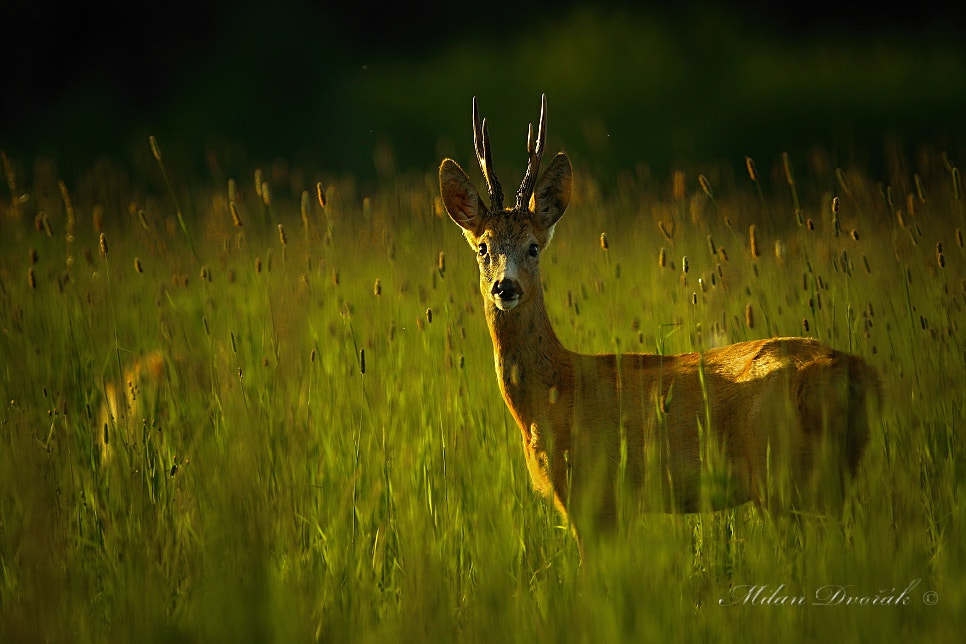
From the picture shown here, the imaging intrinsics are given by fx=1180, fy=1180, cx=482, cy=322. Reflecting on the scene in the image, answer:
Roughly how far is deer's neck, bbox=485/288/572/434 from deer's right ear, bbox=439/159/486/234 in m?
0.35

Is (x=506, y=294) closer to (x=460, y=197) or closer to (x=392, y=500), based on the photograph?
(x=460, y=197)

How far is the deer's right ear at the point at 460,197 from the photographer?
427cm

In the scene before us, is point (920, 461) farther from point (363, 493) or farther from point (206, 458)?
point (206, 458)

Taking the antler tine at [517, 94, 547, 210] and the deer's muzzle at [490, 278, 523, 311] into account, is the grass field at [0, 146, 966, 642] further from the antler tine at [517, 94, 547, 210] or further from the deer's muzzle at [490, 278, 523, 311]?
the antler tine at [517, 94, 547, 210]

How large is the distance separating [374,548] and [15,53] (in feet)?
35.8

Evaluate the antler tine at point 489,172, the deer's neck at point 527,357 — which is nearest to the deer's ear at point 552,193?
the antler tine at point 489,172

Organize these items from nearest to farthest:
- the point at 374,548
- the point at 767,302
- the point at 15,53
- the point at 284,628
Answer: the point at 284,628 → the point at 374,548 → the point at 767,302 → the point at 15,53

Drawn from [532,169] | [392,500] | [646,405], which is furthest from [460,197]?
[392,500]

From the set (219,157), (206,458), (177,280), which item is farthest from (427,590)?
(219,157)

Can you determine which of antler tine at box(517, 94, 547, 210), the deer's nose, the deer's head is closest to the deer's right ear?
the deer's head

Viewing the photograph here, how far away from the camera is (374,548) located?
3.49 m

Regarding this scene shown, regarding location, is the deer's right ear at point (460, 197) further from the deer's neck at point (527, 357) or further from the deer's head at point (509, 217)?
the deer's neck at point (527, 357)

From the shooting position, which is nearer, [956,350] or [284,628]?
[284,628]

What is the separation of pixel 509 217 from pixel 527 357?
19.4 inches
